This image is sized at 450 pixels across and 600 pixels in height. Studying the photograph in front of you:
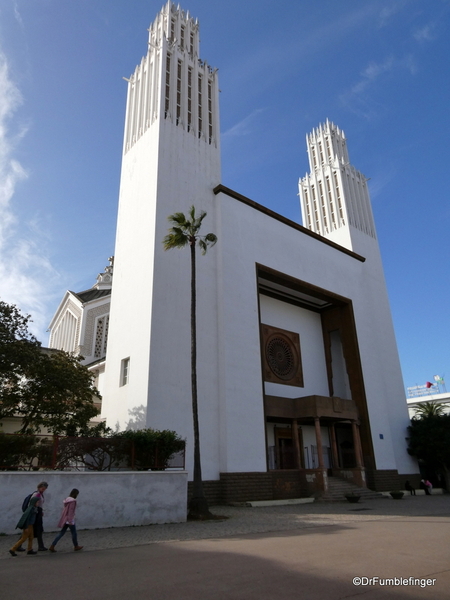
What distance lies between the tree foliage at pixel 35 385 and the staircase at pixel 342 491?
460 inches

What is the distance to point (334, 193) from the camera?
34281 millimetres

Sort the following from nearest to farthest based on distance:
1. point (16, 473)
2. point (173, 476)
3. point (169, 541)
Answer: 1. point (169, 541)
2. point (16, 473)
3. point (173, 476)

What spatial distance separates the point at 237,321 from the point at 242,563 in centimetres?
1441

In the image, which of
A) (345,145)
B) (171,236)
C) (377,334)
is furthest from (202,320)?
(345,145)

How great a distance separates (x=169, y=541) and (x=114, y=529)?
2935 millimetres

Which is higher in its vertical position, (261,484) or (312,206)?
(312,206)

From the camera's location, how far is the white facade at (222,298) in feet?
62.1

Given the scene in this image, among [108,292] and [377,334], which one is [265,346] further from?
[108,292]

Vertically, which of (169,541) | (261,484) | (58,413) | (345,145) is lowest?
(169,541)

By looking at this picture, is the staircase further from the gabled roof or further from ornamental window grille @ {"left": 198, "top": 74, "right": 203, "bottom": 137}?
the gabled roof

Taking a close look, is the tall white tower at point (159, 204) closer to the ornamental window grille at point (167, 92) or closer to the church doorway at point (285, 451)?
the ornamental window grille at point (167, 92)

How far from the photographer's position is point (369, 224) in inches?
1367

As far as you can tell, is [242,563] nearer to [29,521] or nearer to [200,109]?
[29,521]

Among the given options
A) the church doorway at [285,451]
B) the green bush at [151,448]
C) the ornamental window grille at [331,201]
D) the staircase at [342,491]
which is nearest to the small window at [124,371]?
the green bush at [151,448]
